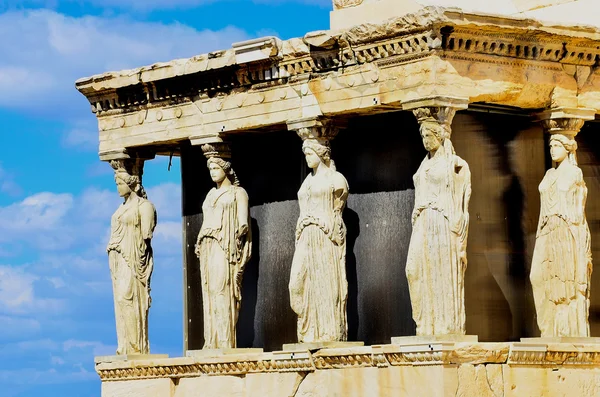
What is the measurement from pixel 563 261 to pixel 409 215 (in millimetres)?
1507

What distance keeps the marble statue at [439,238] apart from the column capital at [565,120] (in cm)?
132

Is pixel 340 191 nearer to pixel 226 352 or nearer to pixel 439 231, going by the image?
pixel 439 231

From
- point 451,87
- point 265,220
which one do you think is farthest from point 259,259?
point 451,87

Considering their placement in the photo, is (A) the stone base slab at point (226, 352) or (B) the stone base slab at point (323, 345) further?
(A) the stone base slab at point (226, 352)

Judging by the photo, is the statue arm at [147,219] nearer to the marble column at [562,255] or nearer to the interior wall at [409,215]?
the interior wall at [409,215]

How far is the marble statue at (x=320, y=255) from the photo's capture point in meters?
21.2

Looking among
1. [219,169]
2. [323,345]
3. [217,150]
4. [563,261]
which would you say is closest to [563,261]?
[563,261]

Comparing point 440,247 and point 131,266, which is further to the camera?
point 131,266

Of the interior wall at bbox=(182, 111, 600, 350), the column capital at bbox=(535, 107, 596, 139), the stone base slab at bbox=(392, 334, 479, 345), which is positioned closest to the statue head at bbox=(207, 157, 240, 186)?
the interior wall at bbox=(182, 111, 600, 350)

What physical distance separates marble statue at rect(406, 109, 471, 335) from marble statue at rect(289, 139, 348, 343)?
987 millimetres

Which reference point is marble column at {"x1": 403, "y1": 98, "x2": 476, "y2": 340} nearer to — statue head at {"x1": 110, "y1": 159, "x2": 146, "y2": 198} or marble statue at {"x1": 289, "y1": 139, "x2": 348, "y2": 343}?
marble statue at {"x1": 289, "y1": 139, "x2": 348, "y2": 343}

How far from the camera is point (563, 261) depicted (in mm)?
21031

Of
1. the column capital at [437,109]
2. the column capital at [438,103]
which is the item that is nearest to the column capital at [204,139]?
the column capital at [438,103]

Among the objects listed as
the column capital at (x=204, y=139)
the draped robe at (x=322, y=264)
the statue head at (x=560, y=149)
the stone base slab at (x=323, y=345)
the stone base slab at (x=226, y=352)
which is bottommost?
the stone base slab at (x=323, y=345)
